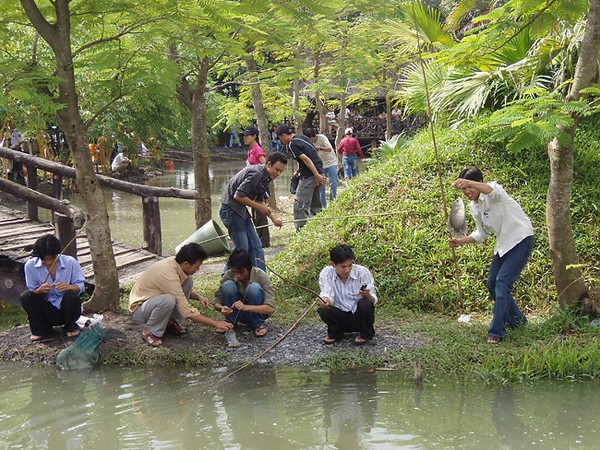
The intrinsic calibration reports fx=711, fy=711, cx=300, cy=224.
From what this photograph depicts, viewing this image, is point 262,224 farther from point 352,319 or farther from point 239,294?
point 352,319

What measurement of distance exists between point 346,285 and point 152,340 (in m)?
1.89

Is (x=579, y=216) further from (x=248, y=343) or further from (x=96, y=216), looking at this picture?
(x=96, y=216)

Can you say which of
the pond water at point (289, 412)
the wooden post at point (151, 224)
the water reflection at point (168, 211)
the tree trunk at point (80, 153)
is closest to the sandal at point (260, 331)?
the pond water at point (289, 412)

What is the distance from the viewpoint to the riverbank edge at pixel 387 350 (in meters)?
5.71

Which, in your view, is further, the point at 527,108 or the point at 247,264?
the point at 247,264

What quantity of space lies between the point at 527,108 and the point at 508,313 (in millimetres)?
1851

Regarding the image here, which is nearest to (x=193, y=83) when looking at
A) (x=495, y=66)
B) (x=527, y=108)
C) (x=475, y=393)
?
(x=495, y=66)

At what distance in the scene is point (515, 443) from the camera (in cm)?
461

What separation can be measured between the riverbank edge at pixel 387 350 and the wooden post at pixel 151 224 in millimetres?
3388

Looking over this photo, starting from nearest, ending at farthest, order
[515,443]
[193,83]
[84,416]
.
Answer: [515,443] < [84,416] < [193,83]

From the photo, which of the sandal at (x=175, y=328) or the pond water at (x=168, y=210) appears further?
the pond water at (x=168, y=210)

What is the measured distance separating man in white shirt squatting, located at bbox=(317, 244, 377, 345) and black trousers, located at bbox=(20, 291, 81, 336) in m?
2.39

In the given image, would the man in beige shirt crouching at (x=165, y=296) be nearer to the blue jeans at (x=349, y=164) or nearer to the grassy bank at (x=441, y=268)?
the grassy bank at (x=441, y=268)

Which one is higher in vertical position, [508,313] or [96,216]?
[96,216]
